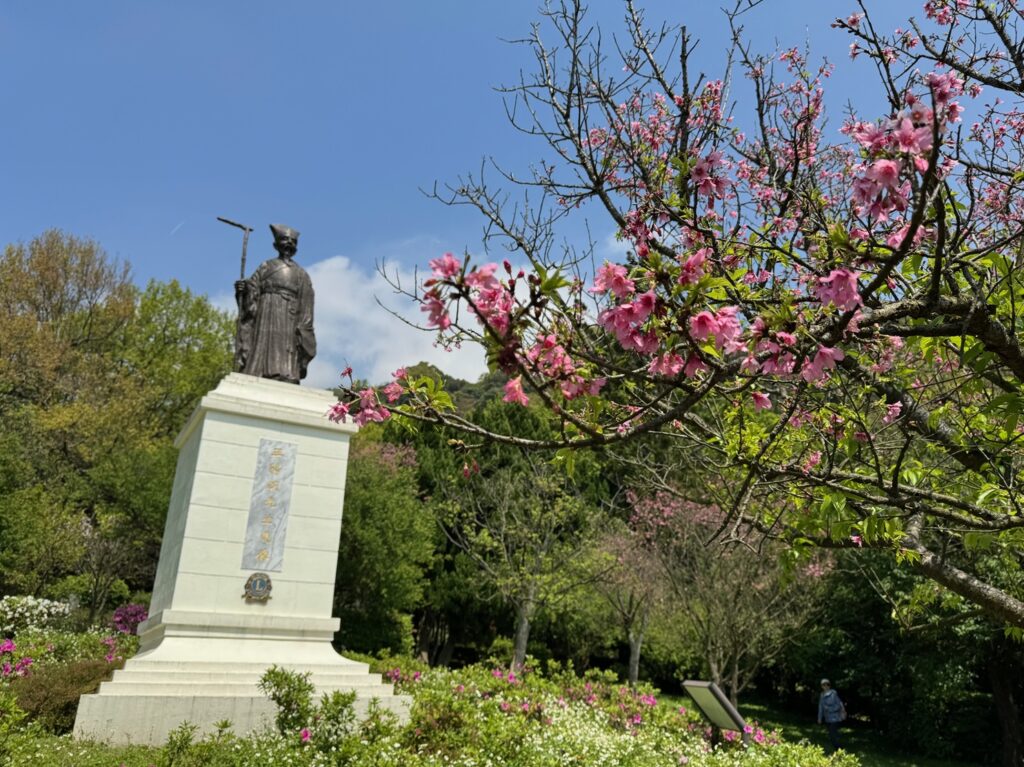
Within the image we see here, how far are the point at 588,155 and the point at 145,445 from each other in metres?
19.4

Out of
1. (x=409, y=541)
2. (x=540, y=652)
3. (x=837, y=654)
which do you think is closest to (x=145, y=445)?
(x=409, y=541)

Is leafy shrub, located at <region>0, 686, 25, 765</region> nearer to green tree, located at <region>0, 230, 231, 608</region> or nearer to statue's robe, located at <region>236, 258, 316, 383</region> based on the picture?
Result: statue's robe, located at <region>236, 258, 316, 383</region>

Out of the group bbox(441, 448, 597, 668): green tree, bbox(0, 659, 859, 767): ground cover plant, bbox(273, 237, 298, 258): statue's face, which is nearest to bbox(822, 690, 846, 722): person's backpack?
bbox(441, 448, 597, 668): green tree

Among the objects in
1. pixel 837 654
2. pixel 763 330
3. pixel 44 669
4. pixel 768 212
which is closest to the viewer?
pixel 763 330

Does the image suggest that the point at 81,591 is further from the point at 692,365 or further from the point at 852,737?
the point at 692,365

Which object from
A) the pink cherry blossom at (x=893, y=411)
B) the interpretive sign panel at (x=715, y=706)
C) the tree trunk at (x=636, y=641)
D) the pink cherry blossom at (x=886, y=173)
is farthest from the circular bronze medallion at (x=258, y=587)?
the tree trunk at (x=636, y=641)

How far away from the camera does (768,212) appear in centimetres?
491

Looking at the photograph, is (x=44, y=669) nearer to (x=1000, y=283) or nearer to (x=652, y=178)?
(x=652, y=178)

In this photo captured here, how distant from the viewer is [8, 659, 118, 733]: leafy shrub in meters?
6.38

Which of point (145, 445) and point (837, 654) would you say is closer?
point (837, 654)

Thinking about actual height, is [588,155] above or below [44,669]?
above

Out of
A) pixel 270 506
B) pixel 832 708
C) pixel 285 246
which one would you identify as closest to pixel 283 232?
pixel 285 246

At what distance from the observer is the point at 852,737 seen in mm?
16828

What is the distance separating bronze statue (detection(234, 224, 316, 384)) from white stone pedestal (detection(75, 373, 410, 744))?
58 cm
